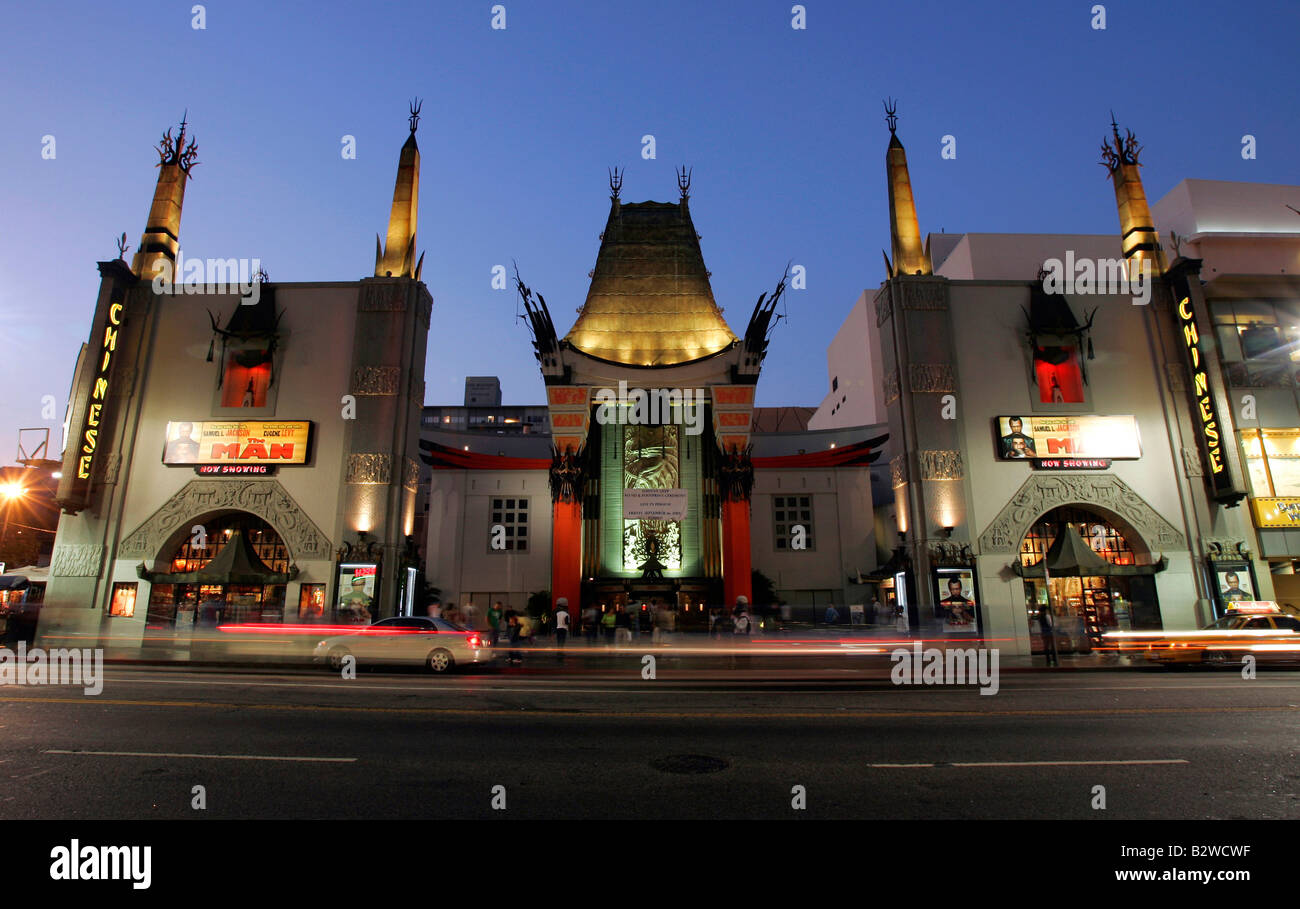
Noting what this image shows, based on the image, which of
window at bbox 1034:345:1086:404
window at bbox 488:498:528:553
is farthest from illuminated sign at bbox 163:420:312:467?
window at bbox 1034:345:1086:404

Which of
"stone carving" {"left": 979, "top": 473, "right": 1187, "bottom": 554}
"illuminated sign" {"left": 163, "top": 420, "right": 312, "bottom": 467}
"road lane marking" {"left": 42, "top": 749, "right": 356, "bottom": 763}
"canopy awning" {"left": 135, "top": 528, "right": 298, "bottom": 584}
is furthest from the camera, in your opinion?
"illuminated sign" {"left": 163, "top": 420, "right": 312, "bottom": 467}

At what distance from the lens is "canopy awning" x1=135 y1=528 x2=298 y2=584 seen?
24109 mm

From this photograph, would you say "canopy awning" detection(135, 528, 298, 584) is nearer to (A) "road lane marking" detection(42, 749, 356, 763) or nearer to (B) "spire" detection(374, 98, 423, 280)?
(B) "spire" detection(374, 98, 423, 280)

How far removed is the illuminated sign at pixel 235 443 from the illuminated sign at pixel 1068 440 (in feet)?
89.7

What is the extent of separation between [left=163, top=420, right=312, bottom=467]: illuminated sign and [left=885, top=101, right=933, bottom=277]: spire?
2500cm

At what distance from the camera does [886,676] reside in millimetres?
14945

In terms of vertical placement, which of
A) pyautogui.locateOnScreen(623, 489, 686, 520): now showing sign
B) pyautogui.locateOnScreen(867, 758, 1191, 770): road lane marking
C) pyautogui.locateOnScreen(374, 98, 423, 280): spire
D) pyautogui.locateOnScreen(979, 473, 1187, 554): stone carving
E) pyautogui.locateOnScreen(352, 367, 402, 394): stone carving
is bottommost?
pyautogui.locateOnScreen(867, 758, 1191, 770): road lane marking

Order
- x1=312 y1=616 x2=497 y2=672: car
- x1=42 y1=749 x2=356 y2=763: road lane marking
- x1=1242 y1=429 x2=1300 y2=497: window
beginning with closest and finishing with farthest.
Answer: x1=42 y1=749 x2=356 y2=763: road lane marking
x1=312 y1=616 x2=497 y2=672: car
x1=1242 y1=429 x2=1300 y2=497: window

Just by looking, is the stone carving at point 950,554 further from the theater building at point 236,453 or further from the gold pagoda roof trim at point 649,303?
the theater building at point 236,453

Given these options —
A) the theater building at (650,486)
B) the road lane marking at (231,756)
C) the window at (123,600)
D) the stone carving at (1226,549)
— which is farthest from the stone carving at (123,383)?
the stone carving at (1226,549)

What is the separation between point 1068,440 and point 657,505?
1759 cm
